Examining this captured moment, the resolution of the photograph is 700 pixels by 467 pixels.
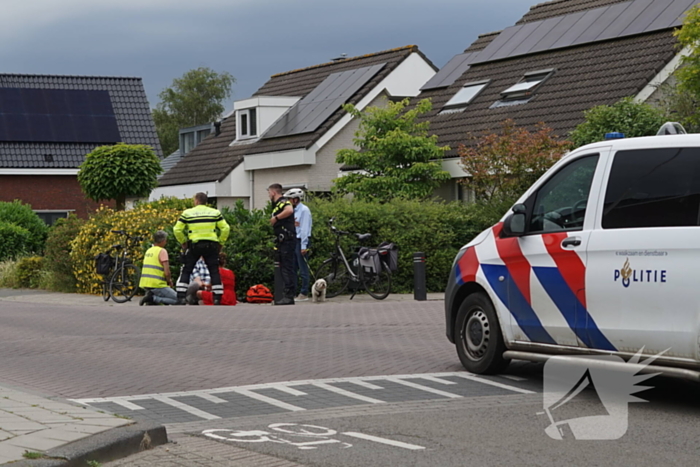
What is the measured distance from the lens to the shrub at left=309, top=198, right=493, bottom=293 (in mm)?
19625

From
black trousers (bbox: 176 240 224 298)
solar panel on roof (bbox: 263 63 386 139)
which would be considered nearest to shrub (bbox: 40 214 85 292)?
black trousers (bbox: 176 240 224 298)

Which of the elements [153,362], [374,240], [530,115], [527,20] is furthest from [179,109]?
[153,362]

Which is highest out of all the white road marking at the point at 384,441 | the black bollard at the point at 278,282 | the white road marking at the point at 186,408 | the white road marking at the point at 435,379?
the black bollard at the point at 278,282

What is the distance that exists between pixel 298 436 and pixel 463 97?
80.1 ft

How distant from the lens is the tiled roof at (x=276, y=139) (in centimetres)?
3522

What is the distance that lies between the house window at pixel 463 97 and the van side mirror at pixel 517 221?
21.5 meters

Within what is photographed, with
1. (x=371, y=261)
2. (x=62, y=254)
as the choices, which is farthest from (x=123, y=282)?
(x=371, y=261)

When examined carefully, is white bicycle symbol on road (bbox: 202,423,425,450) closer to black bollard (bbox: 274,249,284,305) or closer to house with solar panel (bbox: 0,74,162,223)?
→ black bollard (bbox: 274,249,284,305)

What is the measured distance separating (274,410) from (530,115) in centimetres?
2034

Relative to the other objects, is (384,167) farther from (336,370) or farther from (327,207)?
(336,370)

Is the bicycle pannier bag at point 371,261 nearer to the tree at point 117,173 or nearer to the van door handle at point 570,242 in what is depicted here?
the van door handle at point 570,242

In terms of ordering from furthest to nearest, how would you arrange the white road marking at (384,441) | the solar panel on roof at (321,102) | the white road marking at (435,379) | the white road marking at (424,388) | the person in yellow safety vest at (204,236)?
1. the solar panel on roof at (321,102)
2. the person in yellow safety vest at (204,236)
3. the white road marking at (435,379)
4. the white road marking at (424,388)
5. the white road marking at (384,441)

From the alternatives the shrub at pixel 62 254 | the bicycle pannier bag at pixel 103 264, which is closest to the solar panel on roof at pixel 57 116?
the shrub at pixel 62 254

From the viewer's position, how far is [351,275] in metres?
18.6
